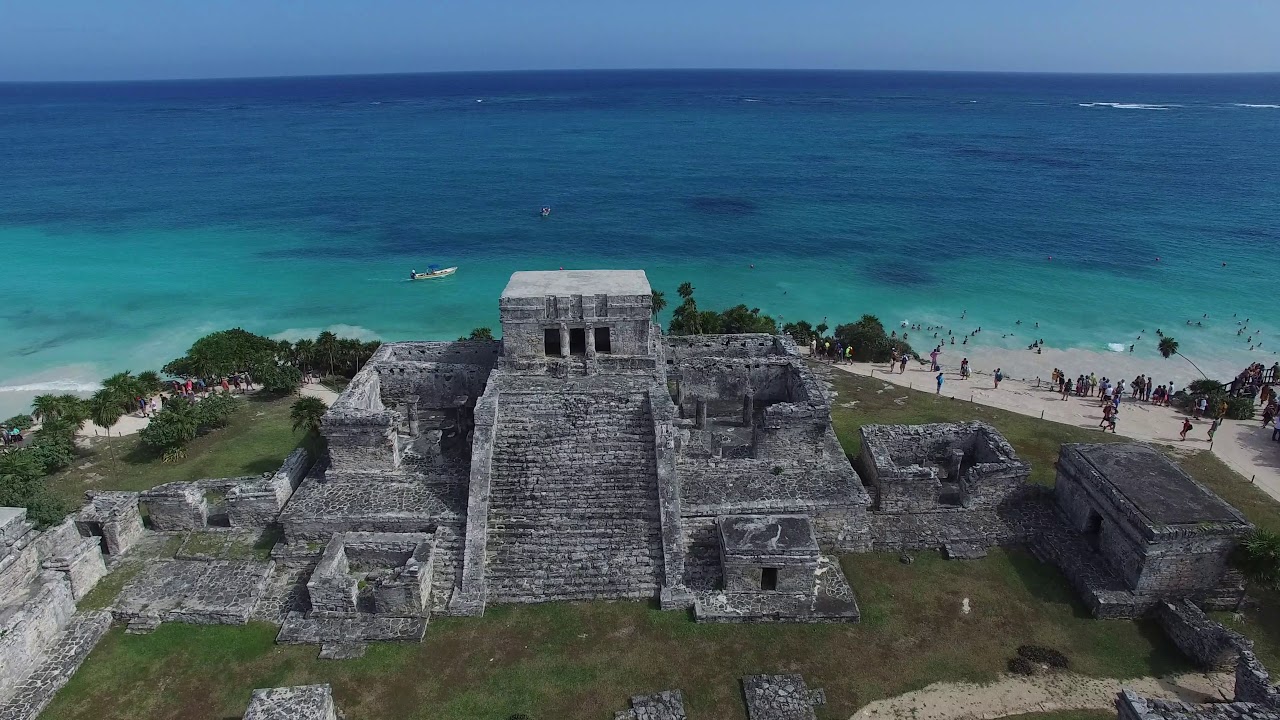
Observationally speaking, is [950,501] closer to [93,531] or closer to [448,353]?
[448,353]

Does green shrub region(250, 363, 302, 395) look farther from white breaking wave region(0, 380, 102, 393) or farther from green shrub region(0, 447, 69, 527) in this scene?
white breaking wave region(0, 380, 102, 393)

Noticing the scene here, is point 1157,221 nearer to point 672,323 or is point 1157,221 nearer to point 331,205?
point 672,323

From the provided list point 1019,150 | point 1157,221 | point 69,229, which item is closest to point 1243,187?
point 1157,221

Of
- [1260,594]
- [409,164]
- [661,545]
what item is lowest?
[1260,594]

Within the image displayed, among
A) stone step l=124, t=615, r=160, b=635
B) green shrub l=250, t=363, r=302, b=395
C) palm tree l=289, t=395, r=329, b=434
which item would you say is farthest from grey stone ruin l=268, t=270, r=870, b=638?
green shrub l=250, t=363, r=302, b=395

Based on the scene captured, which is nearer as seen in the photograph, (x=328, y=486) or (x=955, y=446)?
(x=328, y=486)

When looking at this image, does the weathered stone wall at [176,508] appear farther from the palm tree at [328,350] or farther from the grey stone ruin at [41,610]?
the palm tree at [328,350]

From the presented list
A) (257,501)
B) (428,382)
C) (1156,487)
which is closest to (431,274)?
(428,382)

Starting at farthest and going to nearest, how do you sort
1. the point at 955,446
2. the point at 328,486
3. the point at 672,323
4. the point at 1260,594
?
the point at 672,323
the point at 955,446
the point at 328,486
the point at 1260,594
